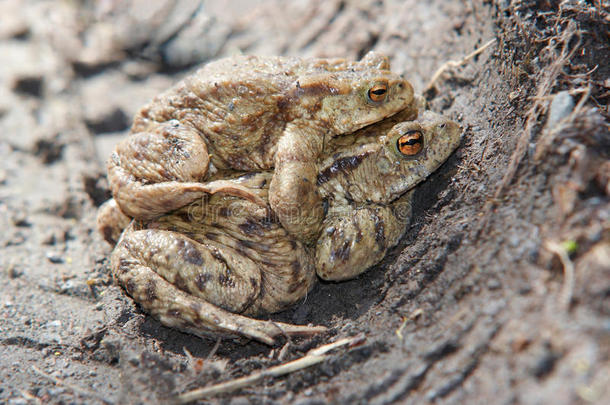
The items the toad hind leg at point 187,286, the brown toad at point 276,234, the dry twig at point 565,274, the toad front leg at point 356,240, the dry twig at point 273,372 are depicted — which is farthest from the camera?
the toad front leg at point 356,240

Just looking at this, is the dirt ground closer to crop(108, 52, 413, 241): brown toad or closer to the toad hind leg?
the toad hind leg

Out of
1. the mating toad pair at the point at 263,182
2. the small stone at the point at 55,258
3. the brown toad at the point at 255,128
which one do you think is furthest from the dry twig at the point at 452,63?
the small stone at the point at 55,258

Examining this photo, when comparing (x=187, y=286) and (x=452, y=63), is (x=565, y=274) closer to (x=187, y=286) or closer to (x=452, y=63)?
(x=187, y=286)

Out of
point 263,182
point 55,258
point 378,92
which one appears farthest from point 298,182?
point 55,258

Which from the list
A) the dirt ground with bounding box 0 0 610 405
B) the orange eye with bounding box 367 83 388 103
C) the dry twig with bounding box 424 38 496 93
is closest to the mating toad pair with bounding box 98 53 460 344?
the orange eye with bounding box 367 83 388 103

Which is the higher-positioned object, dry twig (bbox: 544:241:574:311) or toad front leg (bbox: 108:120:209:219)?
toad front leg (bbox: 108:120:209:219)

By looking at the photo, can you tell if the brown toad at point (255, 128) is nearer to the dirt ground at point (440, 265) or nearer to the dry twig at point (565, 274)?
the dirt ground at point (440, 265)
